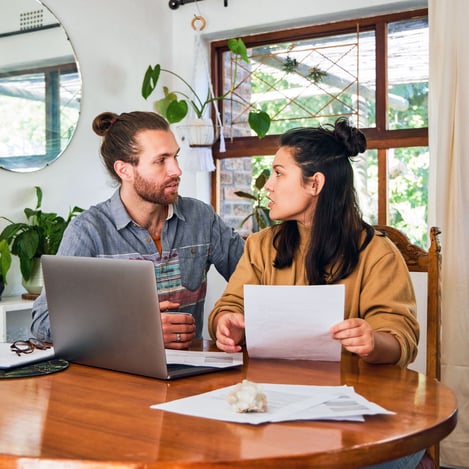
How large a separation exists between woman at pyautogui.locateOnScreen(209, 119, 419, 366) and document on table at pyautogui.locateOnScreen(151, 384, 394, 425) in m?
0.39

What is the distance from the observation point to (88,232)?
1.93 metres

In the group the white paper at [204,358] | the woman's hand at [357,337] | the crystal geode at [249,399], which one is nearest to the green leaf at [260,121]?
the white paper at [204,358]

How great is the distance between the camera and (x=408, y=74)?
131 inches

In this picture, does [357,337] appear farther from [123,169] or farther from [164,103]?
[164,103]

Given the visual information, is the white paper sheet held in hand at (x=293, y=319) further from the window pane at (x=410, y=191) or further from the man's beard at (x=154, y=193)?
the window pane at (x=410, y=191)

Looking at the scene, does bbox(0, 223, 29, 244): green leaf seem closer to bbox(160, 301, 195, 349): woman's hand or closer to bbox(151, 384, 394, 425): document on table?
bbox(160, 301, 195, 349): woman's hand

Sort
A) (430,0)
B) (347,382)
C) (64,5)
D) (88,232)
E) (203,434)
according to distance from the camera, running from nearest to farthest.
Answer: (203,434) → (347,382) → (88,232) → (430,0) → (64,5)

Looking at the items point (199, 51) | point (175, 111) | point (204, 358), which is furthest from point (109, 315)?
point (199, 51)

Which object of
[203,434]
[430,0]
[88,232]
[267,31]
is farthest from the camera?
[267,31]

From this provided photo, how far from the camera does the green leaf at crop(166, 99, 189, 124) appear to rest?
3391mm

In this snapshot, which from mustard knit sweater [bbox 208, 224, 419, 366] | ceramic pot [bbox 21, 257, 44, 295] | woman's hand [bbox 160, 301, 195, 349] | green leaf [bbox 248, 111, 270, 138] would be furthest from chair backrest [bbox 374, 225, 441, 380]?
green leaf [bbox 248, 111, 270, 138]

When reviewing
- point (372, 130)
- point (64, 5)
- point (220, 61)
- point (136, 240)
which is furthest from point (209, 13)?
point (136, 240)

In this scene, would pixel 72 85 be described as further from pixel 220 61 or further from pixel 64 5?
pixel 220 61

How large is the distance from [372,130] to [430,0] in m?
0.74
